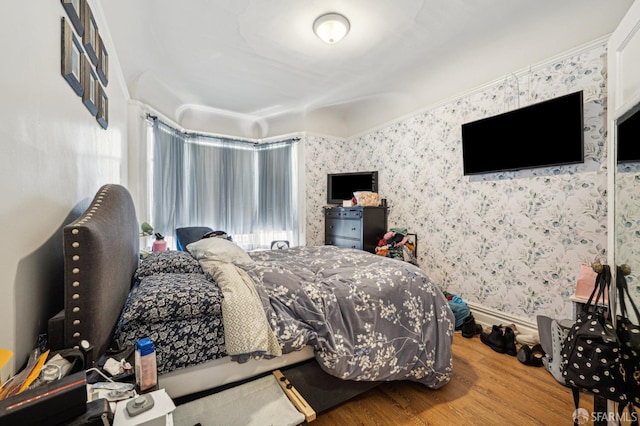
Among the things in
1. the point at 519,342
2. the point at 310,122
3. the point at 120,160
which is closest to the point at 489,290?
the point at 519,342

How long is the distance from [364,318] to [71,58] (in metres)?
1.93

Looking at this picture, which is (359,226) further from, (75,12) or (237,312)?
(75,12)

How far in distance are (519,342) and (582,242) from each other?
976mm

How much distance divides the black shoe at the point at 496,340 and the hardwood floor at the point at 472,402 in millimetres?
228

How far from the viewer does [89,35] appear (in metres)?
1.47

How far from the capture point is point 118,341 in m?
1.12

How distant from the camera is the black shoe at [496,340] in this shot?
2258mm

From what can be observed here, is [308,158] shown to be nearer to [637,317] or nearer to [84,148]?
[84,148]

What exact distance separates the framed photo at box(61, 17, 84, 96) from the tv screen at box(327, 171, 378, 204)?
3.41 metres

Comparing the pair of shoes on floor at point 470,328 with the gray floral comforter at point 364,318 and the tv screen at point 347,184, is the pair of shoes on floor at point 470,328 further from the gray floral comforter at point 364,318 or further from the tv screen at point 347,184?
the tv screen at point 347,184

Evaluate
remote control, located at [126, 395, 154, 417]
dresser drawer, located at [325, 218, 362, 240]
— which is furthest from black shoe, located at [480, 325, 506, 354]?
remote control, located at [126, 395, 154, 417]

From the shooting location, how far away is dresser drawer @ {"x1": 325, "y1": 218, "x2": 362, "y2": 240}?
149 inches

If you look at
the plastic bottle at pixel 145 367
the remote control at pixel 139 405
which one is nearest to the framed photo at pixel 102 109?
the plastic bottle at pixel 145 367

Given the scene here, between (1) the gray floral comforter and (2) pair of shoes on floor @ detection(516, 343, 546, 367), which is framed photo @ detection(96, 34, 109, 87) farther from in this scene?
(2) pair of shoes on floor @ detection(516, 343, 546, 367)
